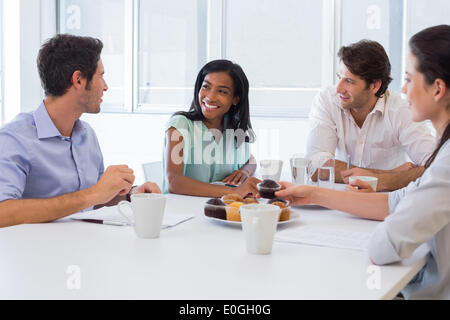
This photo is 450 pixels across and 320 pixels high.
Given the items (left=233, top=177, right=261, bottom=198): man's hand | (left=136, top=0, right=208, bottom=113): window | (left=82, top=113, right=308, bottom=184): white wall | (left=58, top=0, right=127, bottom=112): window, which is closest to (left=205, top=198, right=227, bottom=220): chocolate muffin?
(left=233, top=177, right=261, bottom=198): man's hand

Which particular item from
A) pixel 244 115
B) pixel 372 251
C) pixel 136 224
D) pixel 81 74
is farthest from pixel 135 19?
pixel 372 251

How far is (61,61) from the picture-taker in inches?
81.7

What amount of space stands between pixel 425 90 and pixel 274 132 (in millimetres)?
3130

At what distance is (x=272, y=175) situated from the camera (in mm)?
2248

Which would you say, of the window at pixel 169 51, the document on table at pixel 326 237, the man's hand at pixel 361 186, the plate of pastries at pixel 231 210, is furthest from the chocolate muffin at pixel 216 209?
the window at pixel 169 51

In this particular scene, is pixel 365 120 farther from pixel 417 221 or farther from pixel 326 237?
pixel 417 221

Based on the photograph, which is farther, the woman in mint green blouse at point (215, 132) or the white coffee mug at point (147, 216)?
the woman in mint green blouse at point (215, 132)

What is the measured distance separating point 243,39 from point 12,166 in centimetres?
320

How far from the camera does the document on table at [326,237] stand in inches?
53.1

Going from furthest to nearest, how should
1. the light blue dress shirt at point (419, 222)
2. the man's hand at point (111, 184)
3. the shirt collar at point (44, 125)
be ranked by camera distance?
the shirt collar at point (44, 125) < the man's hand at point (111, 184) < the light blue dress shirt at point (419, 222)

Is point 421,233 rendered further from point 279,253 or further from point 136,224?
point 136,224

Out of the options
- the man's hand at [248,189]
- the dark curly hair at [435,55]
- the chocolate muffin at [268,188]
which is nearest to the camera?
the dark curly hair at [435,55]

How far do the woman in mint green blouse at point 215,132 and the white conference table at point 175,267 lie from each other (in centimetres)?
103

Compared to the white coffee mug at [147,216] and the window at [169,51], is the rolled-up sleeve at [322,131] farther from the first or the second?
the window at [169,51]
